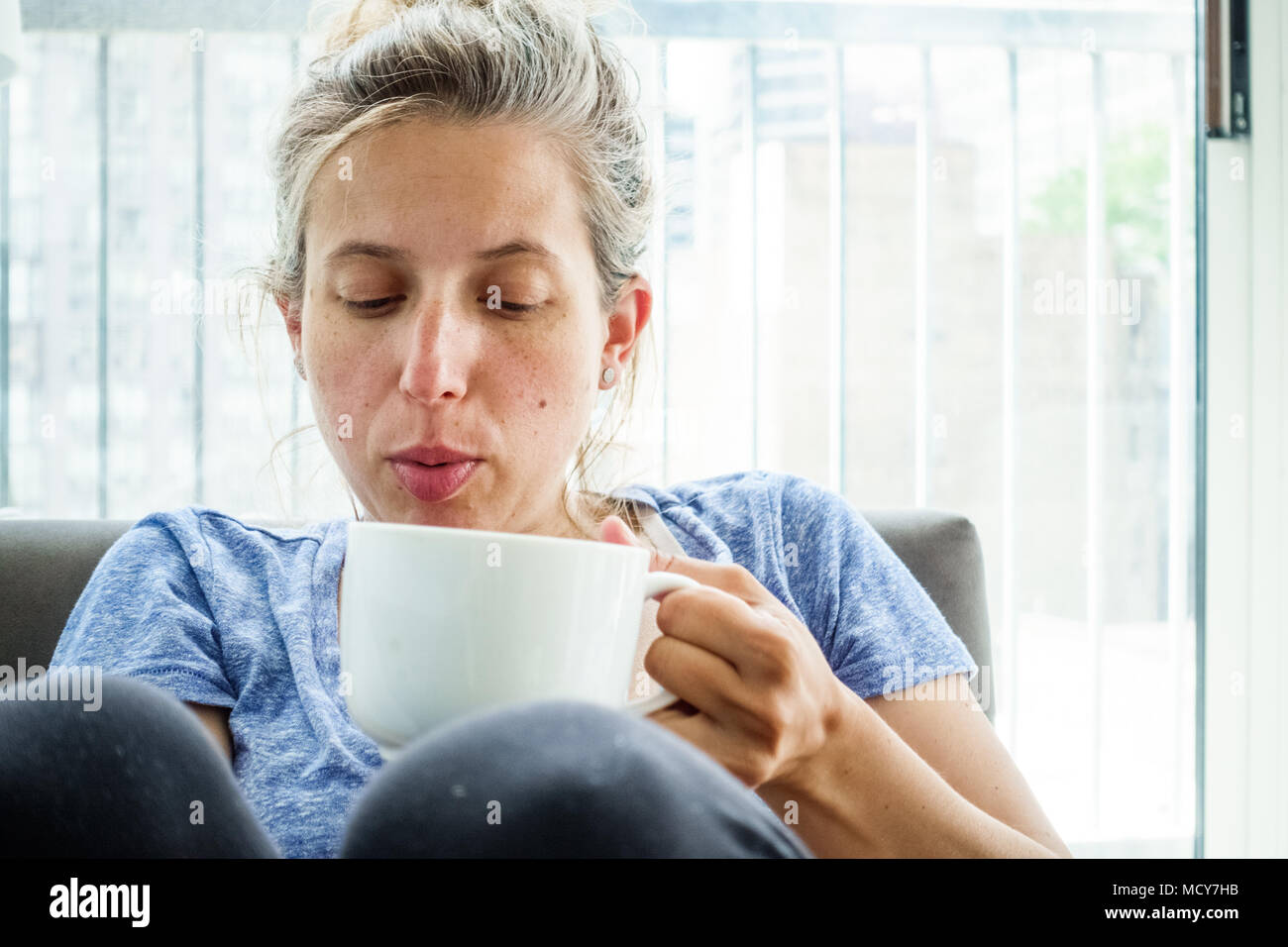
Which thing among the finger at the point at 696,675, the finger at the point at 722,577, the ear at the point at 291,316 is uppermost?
the ear at the point at 291,316

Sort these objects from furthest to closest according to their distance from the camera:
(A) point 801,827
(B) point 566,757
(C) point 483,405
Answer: (C) point 483,405, (A) point 801,827, (B) point 566,757

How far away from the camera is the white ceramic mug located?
370mm

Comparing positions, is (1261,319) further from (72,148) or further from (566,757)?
(72,148)

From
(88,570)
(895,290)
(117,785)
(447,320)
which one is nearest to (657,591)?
(117,785)

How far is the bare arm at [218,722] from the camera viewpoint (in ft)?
2.25

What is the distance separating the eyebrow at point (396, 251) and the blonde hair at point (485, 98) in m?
0.11

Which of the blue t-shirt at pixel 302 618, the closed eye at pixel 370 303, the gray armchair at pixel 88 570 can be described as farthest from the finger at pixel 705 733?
the gray armchair at pixel 88 570

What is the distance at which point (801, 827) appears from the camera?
0.59 m

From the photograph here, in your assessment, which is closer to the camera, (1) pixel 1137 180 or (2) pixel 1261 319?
(2) pixel 1261 319

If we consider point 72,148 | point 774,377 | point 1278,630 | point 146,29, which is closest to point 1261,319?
point 1278,630

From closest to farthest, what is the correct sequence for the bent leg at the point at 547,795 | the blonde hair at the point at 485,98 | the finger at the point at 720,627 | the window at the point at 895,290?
the bent leg at the point at 547,795 → the finger at the point at 720,627 → the blonde hair at the point at 485,98 → the window at the point at 895,290

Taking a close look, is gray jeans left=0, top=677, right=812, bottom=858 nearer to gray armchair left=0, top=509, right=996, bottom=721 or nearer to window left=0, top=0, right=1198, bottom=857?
gray armchair left=0, top=509, right=996, bottom=721

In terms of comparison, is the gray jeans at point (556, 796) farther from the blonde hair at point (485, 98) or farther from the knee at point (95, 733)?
the blonde hair at point (485, 98)

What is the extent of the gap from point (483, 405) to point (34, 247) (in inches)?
62.0
